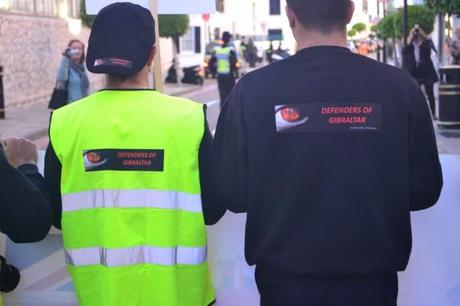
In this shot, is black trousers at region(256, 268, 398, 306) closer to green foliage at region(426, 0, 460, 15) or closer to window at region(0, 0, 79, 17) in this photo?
green foliage at region(426, 0, 460, 15)

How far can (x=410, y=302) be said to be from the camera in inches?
128

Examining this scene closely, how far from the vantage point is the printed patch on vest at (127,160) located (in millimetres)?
2523

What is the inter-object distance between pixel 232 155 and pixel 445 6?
16884 millimetres

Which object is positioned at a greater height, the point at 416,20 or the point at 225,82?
the point at 416,20

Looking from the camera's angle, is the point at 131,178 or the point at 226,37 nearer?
the point at 131,178

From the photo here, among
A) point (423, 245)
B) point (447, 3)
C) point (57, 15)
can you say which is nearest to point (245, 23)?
point (57, 15)

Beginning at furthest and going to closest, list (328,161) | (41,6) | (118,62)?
(41,6) → (118,62) → (328,161)

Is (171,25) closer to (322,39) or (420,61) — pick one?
(420,61)

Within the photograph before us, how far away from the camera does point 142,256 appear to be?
2.56 metres

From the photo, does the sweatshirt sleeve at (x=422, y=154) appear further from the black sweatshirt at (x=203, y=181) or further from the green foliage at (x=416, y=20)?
the green foliage at (x=416, y=20)

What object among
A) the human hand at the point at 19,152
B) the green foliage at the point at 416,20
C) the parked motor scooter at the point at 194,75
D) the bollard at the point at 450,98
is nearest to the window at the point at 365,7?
the parked motor scooter at the point at 194,75

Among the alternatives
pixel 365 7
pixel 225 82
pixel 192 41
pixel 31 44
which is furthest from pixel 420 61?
pixel 365 7

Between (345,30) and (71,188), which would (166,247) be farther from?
(345,30)

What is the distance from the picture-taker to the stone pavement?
1606 cm
